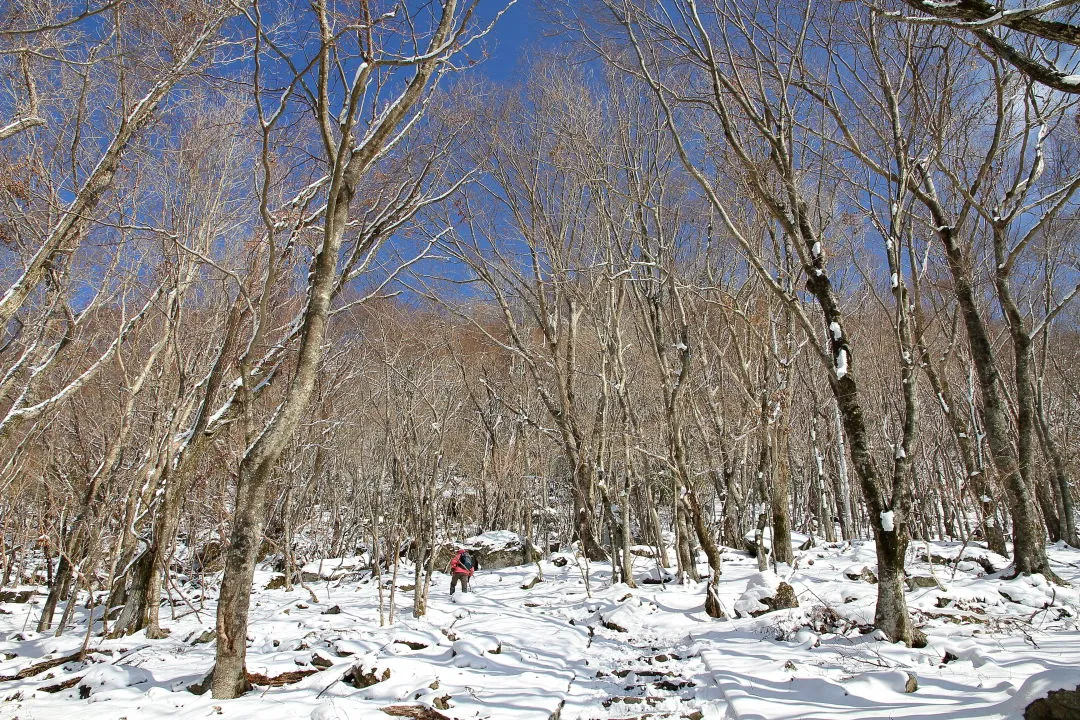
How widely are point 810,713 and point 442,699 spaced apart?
2.71 m

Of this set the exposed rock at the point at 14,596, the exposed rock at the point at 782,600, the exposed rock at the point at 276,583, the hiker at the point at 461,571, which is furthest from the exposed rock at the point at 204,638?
the exposed rock at the point at 14,596

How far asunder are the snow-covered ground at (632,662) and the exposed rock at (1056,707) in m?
0.09

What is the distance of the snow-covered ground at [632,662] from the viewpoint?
Answer: 3.74 m

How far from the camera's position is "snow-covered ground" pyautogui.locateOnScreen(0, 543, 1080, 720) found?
374 cm

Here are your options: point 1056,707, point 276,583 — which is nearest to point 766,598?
point 1056,707

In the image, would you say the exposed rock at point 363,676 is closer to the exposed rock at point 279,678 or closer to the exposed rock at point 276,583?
the exposed rock at point 279,678

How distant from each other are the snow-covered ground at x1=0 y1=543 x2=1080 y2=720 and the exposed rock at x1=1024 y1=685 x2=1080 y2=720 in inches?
3.5

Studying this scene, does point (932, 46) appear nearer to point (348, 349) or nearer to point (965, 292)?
point (965, 292)

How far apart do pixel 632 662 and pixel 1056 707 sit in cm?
407

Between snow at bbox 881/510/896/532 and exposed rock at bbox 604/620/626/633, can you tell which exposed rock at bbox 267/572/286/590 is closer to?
exposed rock at bbox 604/620/626/633

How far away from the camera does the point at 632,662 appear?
5.95 metres

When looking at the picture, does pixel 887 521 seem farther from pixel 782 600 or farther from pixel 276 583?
pixel 276 583

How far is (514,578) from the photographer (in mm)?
13055

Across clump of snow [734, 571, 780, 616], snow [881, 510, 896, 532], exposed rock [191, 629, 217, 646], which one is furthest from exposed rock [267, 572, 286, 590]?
snow [881, 510, 896, 532]
